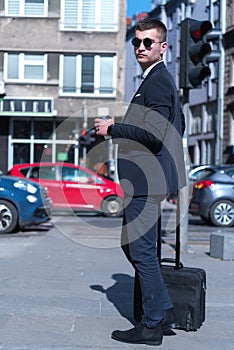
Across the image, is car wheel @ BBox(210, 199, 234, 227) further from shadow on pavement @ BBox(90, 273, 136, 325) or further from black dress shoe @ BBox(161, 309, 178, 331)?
black dress shoe @ BBox(161, 309, 178, 331)

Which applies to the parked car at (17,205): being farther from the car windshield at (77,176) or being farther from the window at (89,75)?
the window at (89,75)

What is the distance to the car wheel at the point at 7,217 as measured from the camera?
15.2 m

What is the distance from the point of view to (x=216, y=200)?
19703mm

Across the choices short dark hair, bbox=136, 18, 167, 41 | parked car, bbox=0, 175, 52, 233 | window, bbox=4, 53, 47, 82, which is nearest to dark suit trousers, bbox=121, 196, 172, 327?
short dark hair, bbox=136, 18, 167, 41

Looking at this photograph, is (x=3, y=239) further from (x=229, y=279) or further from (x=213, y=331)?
(x=213, y=331)

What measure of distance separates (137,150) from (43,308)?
6.96ft

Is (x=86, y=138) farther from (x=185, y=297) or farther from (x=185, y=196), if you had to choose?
(x=185, y=297)

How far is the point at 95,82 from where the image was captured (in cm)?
3472

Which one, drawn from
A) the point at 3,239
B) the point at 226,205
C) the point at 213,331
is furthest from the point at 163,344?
the point at 226,205

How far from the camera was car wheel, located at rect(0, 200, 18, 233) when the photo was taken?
15.2 meters

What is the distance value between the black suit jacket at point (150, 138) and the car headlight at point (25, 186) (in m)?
9.89

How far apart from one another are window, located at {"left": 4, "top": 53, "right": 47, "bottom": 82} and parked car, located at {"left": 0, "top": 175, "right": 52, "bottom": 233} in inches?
538

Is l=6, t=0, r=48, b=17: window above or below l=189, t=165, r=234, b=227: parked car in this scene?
above

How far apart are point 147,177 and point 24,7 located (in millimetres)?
7731
